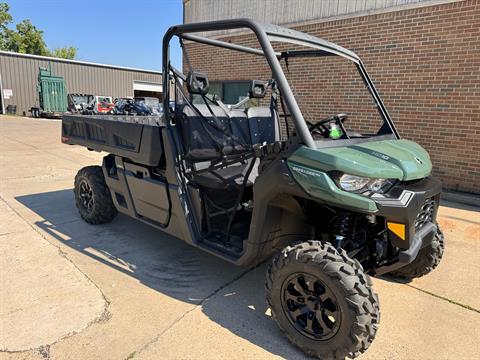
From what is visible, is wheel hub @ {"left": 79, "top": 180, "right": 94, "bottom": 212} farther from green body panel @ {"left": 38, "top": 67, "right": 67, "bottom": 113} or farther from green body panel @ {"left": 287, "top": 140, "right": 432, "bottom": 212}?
green body panel @ {"left": 38, "top": 67, "right": 67, "bottom": 113}

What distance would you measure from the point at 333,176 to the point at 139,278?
1989mm

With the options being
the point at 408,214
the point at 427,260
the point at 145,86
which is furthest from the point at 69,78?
the point at 408,214

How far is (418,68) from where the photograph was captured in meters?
6.21

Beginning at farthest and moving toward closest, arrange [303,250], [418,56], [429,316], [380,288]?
1. [418,56]
2. [380,288]
3. [429,316]
4. [303,250]

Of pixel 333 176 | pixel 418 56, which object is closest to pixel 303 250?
pixel 333 176

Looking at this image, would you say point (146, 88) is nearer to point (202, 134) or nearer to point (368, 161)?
point (202, 134)

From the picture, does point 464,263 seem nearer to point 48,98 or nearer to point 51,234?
point 51,234

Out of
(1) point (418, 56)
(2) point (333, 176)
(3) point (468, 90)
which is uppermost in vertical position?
(1) point (418, 56)

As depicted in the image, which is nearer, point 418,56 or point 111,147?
point 111,147

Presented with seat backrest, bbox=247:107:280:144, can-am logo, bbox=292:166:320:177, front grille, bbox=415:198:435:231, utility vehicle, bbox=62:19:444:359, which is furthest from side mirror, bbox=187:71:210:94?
front grille, bbox=415:198:435:231

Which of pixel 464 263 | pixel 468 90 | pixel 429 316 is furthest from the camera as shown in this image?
pixel 468 90

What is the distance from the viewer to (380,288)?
305cm

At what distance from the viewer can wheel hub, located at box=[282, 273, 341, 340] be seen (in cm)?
210

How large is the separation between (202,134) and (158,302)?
1.52m
